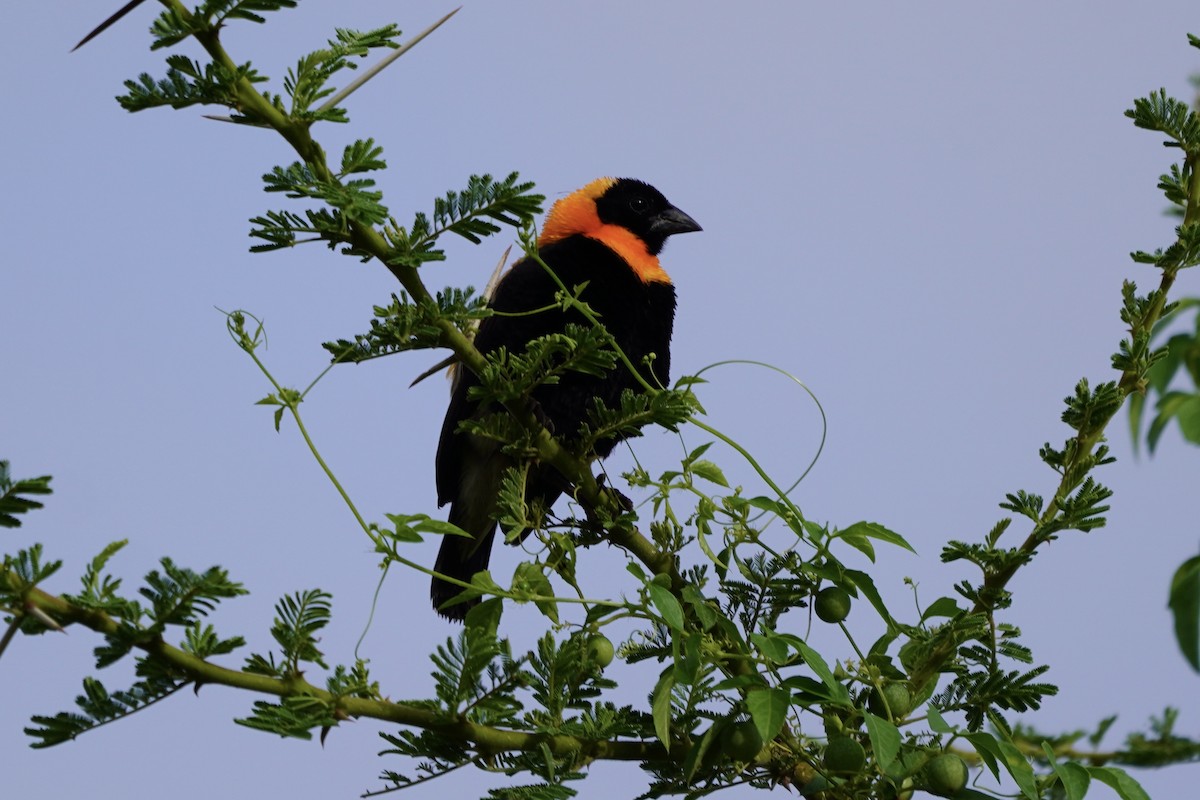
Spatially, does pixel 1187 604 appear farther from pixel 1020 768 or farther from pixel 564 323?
pixel 564 323

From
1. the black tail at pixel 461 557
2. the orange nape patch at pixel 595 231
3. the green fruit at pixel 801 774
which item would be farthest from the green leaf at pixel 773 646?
the orange nape patch at pixel 595 231

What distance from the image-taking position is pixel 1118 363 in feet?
5.76

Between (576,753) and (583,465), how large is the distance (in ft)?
1.50

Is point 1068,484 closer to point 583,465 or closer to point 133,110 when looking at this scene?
point 583,465

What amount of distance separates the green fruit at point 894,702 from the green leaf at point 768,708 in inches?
9.8

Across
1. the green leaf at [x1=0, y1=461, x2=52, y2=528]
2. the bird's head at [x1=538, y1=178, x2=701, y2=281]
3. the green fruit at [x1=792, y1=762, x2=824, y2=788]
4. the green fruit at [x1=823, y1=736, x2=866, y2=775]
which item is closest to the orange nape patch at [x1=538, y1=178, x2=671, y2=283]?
the bird's head at [x1=538, y1=178, x2=701, y2=281]

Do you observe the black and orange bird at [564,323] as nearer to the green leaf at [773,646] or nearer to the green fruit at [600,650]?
the green fruit at [600,650]

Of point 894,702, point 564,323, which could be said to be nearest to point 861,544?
point 894,702

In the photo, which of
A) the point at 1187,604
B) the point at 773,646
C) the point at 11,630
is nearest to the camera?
the point at 1187,604

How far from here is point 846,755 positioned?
1489 millimetres

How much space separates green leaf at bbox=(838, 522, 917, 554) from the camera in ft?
5.22

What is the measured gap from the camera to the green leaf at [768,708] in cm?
136

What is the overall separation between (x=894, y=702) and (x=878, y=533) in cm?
22

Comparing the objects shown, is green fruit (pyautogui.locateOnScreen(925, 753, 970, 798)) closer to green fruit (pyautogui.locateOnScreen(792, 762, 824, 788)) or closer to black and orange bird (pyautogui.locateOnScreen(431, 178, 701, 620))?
green fruit (pyautogui.locateOnScreen(792, 762, 824, 788))
